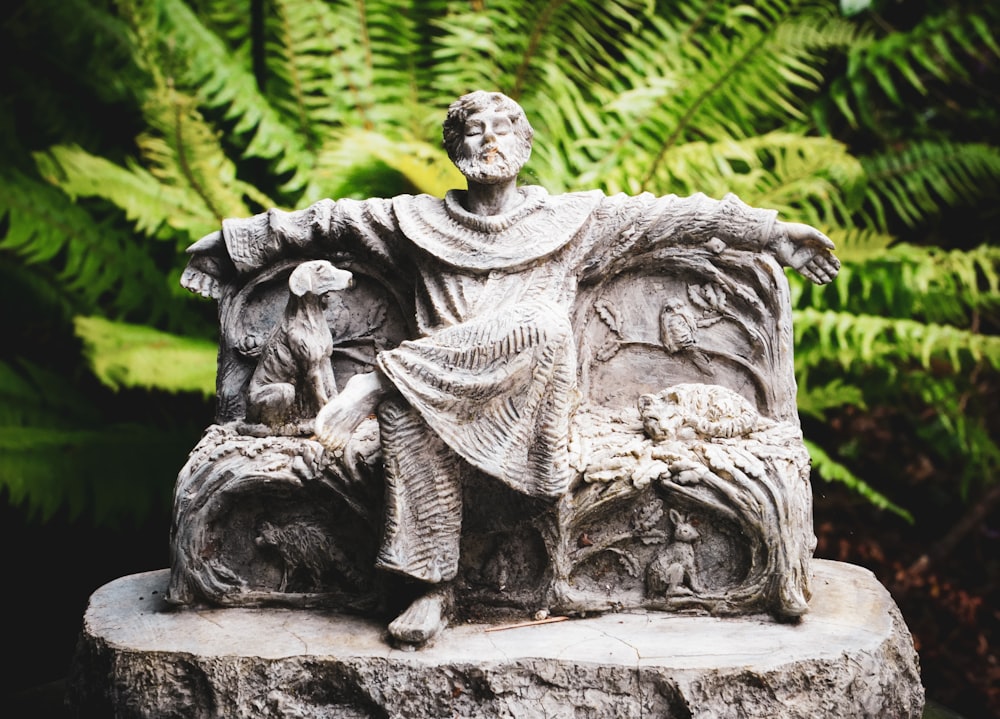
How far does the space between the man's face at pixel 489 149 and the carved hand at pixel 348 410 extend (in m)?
0.76

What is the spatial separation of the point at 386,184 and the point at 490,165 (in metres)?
1.15

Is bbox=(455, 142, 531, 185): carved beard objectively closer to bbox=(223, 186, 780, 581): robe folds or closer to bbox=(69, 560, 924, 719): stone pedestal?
bbox=(223, 186, 780, 581): robe folds

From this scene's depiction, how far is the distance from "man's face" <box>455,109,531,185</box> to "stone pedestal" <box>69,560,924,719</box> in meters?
1.37

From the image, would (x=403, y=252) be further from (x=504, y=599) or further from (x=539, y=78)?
(x=539, y=78)

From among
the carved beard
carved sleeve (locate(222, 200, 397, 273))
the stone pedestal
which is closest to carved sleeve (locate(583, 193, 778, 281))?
the carved beard

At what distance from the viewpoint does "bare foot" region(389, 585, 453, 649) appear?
119 inches

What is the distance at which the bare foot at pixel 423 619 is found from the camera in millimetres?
3035

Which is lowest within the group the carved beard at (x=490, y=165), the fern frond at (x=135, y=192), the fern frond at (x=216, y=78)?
the carved beard at (x=490, y=165)

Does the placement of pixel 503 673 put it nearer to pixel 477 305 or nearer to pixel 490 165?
pixel 477 305

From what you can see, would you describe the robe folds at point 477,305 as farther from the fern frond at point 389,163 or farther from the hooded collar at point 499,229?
the fern frond at point 389,163

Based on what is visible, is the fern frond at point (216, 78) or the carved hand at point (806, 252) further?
the fern frond at point (216, 78)

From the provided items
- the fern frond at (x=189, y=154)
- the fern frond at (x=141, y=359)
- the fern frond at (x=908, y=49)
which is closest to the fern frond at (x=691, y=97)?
the fern frond at (x=908, y=49)

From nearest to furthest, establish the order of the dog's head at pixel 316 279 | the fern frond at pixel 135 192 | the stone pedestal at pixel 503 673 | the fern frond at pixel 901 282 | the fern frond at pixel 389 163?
1. the stone pedestal at pixel 503 673
2. the dog's head at pixel 316 279
3. the fern frond at pixel 135 192
4. the fern frond at pixel 389 163
5. the fern frond at pixel 901 282

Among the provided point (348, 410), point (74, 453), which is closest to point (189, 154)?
point (74, 453)
